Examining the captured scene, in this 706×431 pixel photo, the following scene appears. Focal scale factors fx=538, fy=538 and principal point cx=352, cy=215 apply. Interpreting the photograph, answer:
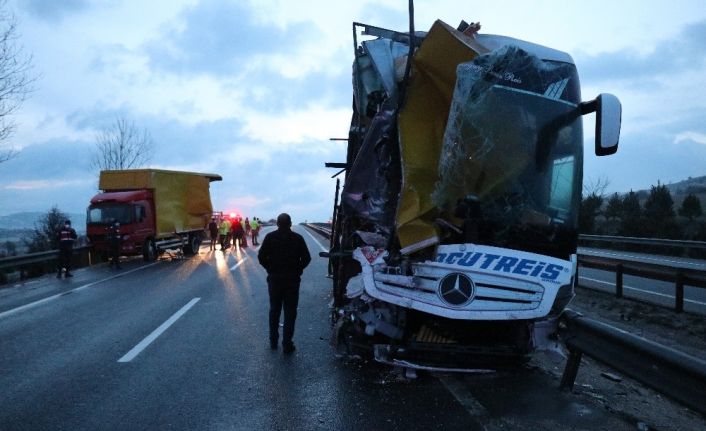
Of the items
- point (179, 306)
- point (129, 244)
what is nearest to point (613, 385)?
point (179, 306)

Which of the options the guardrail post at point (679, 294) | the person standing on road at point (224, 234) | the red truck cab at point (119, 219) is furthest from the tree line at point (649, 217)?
the red truck cab at point (119, 219)

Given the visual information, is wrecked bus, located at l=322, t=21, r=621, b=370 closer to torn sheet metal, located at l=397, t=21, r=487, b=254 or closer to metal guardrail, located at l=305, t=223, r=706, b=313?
torn sheet metal, located at l=397, t=21, r=487, b=254

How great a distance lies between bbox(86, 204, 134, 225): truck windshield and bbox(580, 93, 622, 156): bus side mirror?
754 inches

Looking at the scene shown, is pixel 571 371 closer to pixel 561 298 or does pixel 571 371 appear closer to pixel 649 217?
pixel 561 298

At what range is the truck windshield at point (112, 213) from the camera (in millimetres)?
20703

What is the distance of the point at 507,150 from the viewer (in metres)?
4.90

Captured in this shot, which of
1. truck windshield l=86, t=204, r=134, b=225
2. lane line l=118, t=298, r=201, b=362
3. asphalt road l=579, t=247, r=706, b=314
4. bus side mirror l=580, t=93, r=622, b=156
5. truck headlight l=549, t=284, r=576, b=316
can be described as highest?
bus side mirror l=580, t=93, r=622, b=156

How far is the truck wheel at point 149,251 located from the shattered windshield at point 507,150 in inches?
752

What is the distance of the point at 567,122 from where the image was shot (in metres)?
5.16

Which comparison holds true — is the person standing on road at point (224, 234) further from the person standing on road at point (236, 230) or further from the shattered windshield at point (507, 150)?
the shattered windshield at point (507, 150)

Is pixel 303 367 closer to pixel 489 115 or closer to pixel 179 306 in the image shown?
pixel 489 115

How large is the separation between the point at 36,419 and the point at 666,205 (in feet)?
108

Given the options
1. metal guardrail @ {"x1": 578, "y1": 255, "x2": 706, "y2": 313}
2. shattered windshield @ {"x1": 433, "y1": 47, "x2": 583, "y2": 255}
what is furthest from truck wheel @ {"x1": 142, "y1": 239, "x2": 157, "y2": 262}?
shattered windshield @ {"x1": 433, "y1": 47, "x2": 583, "y2": 255}

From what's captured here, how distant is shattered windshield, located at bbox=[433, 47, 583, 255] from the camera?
4867mm
